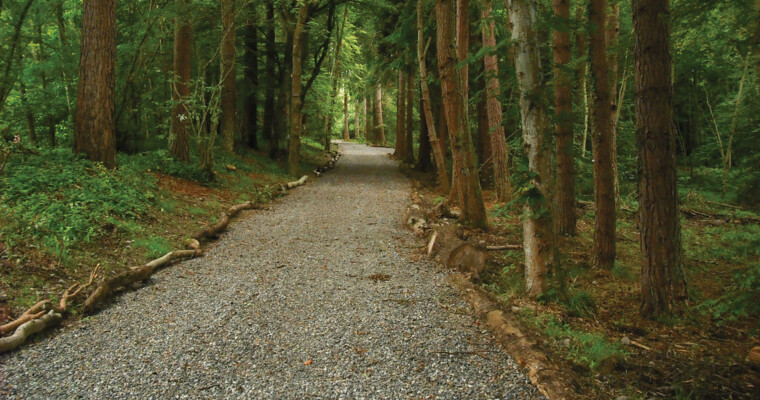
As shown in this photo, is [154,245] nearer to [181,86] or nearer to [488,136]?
[181,86]

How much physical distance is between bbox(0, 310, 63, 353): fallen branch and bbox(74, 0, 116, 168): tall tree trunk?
5.50m

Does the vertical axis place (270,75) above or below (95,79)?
above

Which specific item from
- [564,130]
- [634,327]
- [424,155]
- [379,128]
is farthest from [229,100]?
[379,128]

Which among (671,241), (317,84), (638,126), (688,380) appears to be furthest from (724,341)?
(317,84)

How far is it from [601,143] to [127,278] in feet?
22.3

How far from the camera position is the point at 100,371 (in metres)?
3.53

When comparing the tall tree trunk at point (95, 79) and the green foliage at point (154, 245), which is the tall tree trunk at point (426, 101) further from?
the green foliage at point (154, 245)

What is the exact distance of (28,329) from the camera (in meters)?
3.97

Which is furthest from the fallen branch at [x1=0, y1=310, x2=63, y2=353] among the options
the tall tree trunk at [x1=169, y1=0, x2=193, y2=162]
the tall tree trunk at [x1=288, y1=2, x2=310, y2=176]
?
the tall tree trunk at [x1=288, y1=2, x2=310, y2=176]

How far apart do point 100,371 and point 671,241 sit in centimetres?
555

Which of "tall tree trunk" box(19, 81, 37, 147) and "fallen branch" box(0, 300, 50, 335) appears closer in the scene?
"fallen branch" box(0, 300, 50, 335)

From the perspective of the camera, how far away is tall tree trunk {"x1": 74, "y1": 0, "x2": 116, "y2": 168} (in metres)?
8.63

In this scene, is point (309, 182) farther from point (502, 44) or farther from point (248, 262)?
point (502, 44)

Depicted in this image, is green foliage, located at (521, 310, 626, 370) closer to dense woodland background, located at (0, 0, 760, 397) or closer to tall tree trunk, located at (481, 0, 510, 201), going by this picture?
dense woodland background, located at (0, 0, 760, 397)
